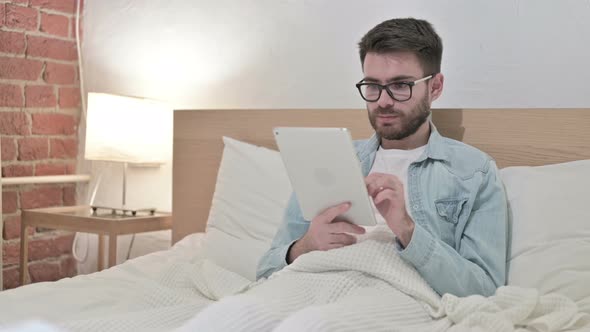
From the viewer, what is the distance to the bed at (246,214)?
5.44 ft

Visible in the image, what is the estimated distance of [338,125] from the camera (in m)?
2.31

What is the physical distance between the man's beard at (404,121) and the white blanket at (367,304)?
0.29 meters

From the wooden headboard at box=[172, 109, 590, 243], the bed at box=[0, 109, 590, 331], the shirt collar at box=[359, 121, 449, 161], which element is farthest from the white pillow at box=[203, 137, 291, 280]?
the shirt collar at box=[359, 121, 449, 161]

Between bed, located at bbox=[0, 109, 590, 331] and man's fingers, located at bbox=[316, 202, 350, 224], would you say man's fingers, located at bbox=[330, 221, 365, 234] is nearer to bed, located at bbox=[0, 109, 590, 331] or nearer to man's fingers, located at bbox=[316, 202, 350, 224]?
man's fingers, located at bbox=[316, 202, 350, 224]

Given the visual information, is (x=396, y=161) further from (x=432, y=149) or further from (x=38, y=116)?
(x=38, y=116)

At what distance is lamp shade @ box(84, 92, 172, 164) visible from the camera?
2.66 m

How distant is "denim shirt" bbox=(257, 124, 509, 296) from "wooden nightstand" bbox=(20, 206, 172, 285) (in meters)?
0.87

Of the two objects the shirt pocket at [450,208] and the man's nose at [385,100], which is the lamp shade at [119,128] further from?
the shirt pocket at [450,208]

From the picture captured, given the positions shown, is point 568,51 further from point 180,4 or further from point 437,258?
point 180,4

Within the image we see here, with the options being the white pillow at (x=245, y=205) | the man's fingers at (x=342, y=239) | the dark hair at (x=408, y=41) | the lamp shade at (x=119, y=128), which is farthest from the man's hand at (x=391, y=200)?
the lamp shade at (x=119, y=128)

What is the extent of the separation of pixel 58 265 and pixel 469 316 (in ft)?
6.97

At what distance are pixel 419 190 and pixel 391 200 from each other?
0.25 meters

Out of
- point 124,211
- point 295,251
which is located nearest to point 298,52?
point 124,211

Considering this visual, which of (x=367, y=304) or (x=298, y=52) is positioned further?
(x=298, y=52)
